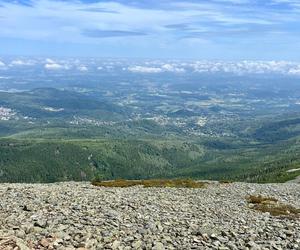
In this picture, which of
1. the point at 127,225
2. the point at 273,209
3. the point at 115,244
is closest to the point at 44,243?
the point at 115,244

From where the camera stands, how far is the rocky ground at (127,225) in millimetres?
24406

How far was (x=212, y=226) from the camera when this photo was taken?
31.2m

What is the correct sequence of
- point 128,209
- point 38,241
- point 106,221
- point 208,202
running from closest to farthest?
point 38,241
point 106,221
point 128,209
point 208,202

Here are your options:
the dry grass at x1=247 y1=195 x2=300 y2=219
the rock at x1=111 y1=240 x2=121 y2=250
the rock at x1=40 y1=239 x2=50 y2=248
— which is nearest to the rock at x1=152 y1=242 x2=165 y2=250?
the rock at x1=111 y1=240 x2=121 y2=250

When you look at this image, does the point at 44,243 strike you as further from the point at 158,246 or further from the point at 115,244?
the point at 158,246

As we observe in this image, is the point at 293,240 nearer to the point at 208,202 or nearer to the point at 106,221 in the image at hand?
the point at 106,221

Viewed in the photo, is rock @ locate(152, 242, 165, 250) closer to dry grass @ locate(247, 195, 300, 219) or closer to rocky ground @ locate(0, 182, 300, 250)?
rocky ground @ locate(0, 182, 300, 250)

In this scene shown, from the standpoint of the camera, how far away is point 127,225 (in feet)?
93.3

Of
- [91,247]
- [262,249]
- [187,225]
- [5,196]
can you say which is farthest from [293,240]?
[5,196]

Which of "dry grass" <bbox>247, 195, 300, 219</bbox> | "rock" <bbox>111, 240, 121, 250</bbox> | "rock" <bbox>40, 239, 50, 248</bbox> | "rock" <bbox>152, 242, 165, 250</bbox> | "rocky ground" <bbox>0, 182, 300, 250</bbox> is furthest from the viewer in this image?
"dry grass" <bbox>247, 195, 300, 219</bbox>

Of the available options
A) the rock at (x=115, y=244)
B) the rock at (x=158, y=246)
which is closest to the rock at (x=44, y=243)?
the rock at (x=115, y=244)

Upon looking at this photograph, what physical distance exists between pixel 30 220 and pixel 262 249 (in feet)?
42.4

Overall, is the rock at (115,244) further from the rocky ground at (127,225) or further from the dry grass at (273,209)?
the dry grass at (273,209)

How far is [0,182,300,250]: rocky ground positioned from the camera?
24.4 m
